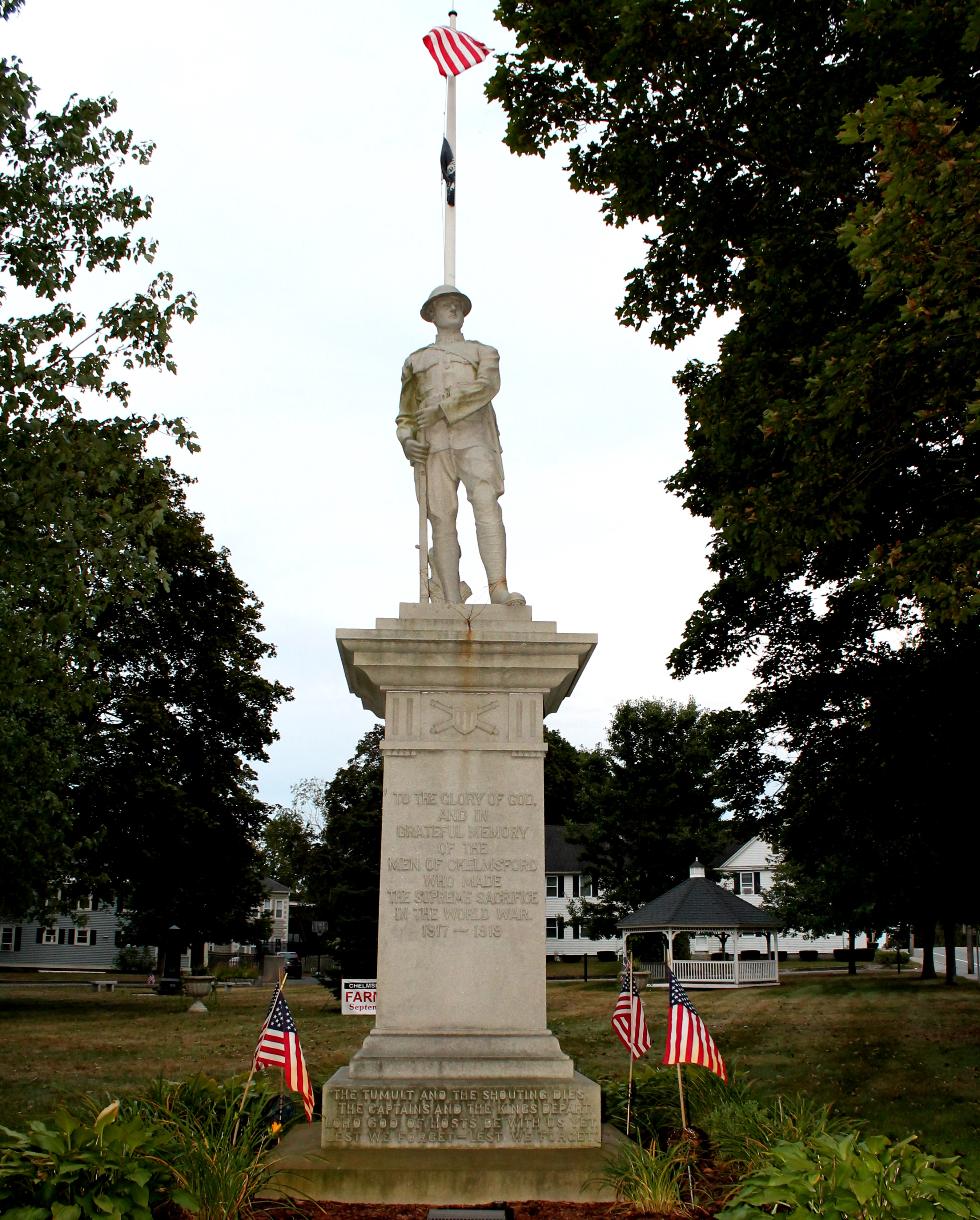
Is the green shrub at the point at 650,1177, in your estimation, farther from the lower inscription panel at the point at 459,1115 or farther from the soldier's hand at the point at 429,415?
the soldier's hand at the point at 429,415

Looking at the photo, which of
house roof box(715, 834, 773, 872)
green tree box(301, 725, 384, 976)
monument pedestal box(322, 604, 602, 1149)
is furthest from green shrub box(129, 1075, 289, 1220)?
house roof box(715, 834, 773, 872)

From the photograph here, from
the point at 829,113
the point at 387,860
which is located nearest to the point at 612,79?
the point at 829,113

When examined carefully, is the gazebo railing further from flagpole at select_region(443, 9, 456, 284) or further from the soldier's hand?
the soldier's hand

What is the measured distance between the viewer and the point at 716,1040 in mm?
22172

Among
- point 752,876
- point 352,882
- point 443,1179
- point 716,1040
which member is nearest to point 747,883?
Answer: point 752,876

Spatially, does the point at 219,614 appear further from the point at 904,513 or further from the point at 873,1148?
the point at 873,1148

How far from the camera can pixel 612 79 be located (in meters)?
13.7

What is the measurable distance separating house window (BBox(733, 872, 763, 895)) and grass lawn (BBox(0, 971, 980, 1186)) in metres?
33.5

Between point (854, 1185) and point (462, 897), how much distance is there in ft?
11.7

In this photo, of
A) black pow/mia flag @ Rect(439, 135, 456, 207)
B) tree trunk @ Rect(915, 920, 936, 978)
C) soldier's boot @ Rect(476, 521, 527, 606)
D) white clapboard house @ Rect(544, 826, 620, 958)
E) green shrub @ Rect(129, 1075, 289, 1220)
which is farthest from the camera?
white clapboard house @ Rect(544, 826, 620, 958)

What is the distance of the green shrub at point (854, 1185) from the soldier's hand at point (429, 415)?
588 cm

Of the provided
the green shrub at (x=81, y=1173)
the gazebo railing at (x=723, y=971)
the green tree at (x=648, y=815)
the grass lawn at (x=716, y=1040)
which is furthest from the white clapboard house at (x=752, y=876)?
the green shrub at (x=81, y=1173)

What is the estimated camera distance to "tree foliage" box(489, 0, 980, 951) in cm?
984

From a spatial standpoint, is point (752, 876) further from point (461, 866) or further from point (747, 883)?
point (461, 866)
